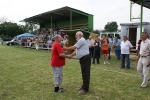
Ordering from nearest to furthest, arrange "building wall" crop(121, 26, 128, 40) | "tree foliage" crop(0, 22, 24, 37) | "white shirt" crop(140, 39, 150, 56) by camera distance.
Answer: "white shirt" crop(140, 39, 150, 56), "building wall" crop(121, 26, 128, 40), "tree foliage" crop(0, 22, 24, 37)

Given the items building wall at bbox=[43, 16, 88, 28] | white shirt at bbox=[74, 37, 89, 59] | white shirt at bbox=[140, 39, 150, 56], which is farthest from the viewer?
building wall at bbox=[43, 16, 88, 28]

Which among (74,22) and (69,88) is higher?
(74,22)

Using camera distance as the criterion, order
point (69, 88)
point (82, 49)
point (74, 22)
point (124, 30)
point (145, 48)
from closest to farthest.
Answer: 1. point (82, 49)
2. point (145, 48)
3. point (69, 88)
4. point (124, 30)
5. point (74, 22)

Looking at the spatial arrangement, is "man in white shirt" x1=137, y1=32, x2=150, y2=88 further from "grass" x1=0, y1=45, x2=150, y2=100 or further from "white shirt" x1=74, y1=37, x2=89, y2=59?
"white shirt" x1=74, y1=37, x2=89, y2=59

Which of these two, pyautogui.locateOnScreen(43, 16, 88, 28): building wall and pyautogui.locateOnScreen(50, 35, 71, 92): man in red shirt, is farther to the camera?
pyautogui.locateOnScreen(43, 16, 88, 28): building wall

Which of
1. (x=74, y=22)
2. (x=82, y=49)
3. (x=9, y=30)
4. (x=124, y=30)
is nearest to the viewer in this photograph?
(x=82, y=49)

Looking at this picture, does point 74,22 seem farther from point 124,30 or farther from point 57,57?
point 57,57

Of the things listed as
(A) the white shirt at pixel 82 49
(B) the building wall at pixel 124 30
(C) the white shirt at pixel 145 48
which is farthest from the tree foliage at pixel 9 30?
(C) the white shirt at pixel 145 48

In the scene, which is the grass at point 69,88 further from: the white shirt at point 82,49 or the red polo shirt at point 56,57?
the white shirt at point 82,49

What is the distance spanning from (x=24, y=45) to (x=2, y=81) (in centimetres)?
2452

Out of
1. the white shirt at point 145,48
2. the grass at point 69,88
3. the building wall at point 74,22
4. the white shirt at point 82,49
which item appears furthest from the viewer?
the building wall at point 74,22

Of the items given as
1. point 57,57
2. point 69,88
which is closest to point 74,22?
point 69,88

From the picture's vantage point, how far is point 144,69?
647 cm

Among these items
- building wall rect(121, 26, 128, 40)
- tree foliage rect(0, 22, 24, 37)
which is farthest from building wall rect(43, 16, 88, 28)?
tree foliage rect(0, 22, 24, 37)
